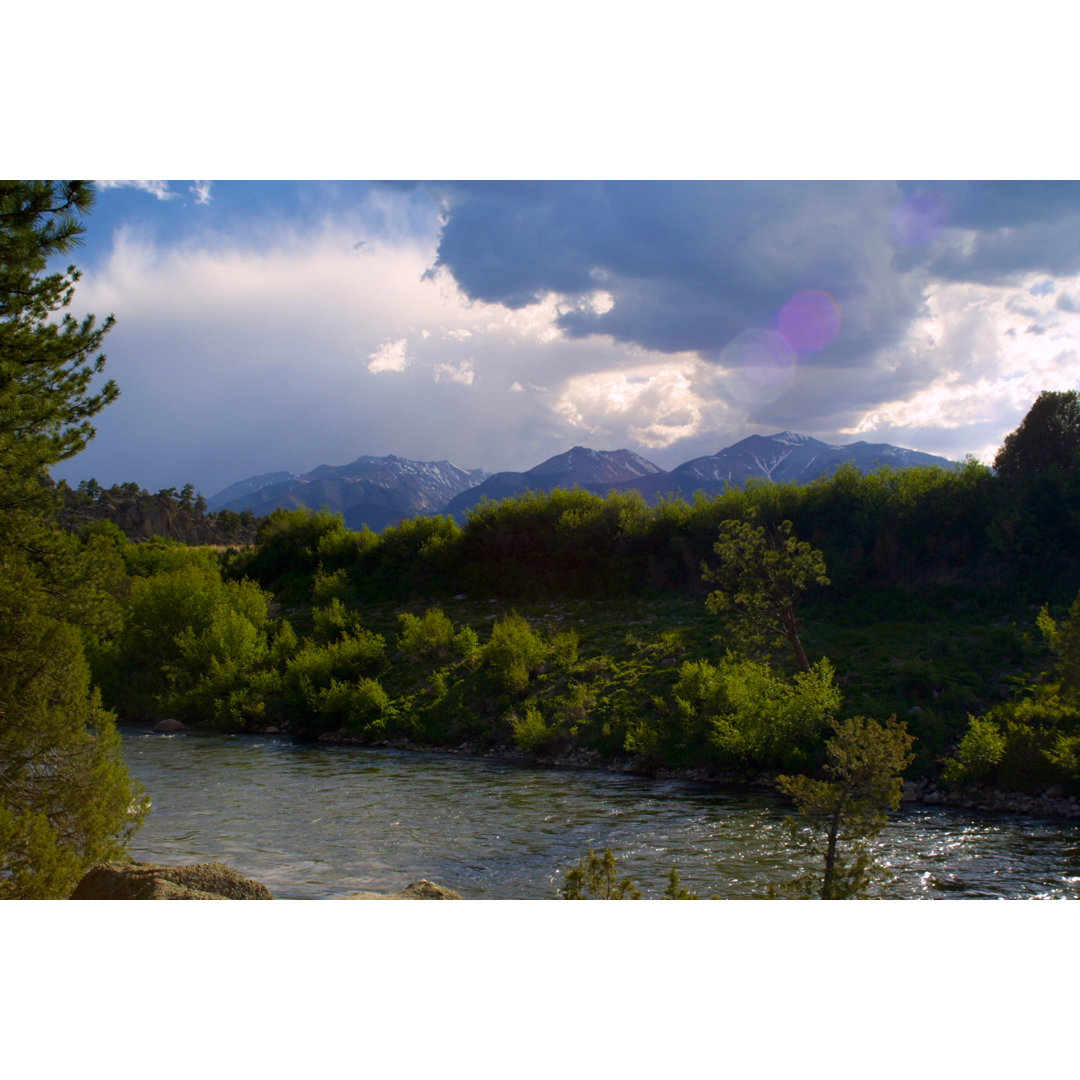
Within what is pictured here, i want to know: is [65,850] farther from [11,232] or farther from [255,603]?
[255,603]

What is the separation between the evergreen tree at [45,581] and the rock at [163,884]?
255mm

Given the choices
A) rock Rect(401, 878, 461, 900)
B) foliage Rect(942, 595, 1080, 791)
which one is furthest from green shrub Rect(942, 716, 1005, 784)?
rock Rect(401, 878, 461, 900)

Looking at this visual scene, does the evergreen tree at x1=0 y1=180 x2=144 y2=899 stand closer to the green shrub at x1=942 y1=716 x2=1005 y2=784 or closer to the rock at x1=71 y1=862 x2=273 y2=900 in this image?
the rock at x1=71 y1=862 x2=273 y2=900

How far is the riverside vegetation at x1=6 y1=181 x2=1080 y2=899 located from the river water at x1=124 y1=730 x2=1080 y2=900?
1.33 metres

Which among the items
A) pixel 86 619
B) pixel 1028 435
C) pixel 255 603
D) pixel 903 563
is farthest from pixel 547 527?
pixel 86 619

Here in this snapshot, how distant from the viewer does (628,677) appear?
20906 millimetres

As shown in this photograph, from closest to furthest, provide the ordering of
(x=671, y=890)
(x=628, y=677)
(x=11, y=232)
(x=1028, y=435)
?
(x=671, y=890) → (x=11, y=232) → (x=628, y=677) → (x=1028, y=435)

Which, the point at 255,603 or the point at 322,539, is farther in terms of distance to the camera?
the point at 322,539

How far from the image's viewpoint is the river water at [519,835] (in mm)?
10219

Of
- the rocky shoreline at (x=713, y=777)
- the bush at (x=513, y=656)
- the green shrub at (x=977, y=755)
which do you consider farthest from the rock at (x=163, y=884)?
the bush at (x=513, y=656)

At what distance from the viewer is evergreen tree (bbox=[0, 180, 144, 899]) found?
8.40 meters

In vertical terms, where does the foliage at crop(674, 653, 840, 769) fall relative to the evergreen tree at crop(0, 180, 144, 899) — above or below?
below

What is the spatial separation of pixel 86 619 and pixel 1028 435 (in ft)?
84.0

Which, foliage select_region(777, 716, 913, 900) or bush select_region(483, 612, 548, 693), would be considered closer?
foliage select_region(777, 716, 913, 900)
